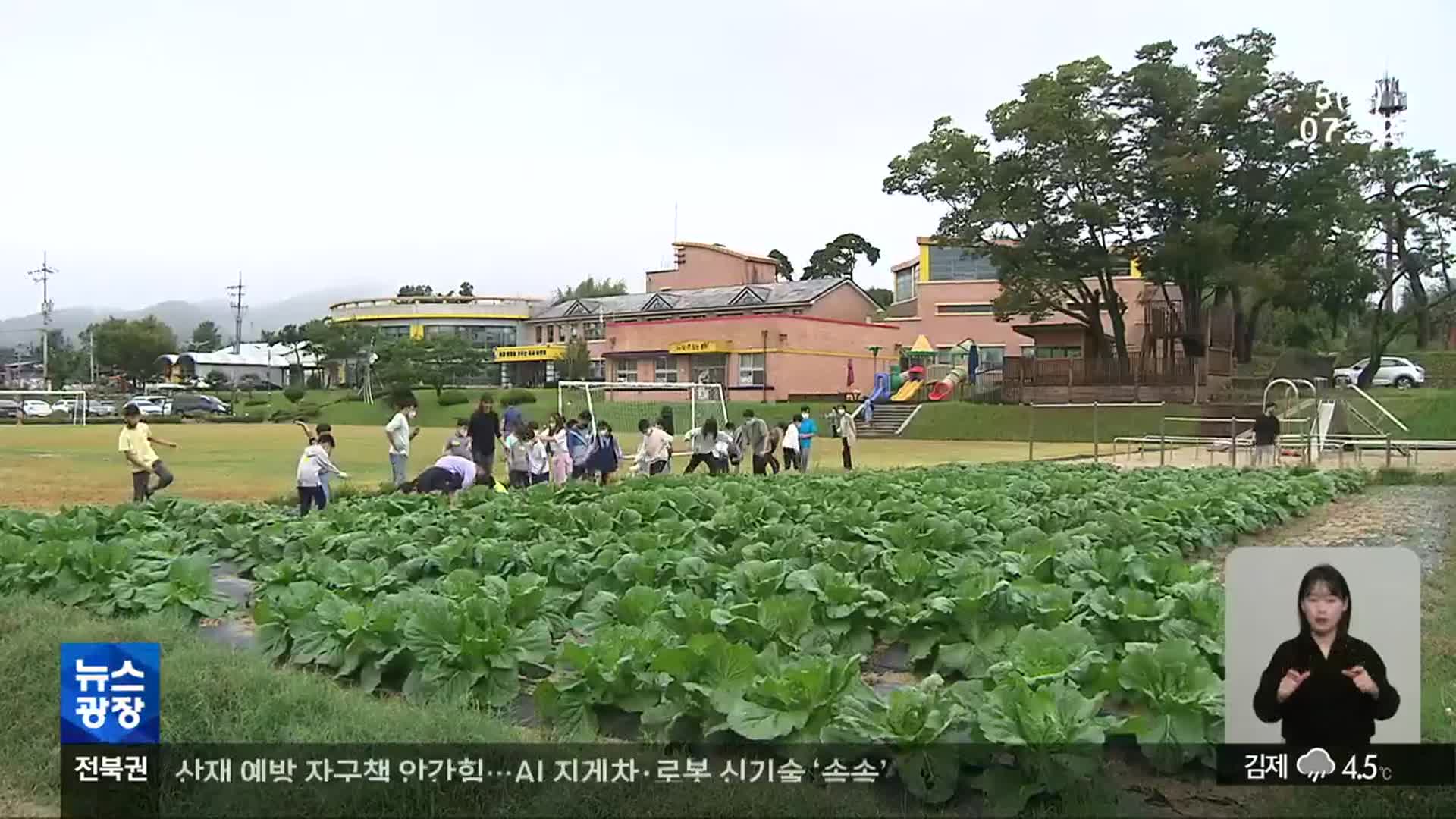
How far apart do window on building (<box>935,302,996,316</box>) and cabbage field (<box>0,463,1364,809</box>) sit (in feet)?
157

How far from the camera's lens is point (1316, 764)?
11.0 ft

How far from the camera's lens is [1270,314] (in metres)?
60.7

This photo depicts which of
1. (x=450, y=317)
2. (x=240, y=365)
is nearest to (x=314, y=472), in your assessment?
(x=450, y=317)

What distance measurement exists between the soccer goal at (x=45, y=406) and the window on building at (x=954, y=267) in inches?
1558

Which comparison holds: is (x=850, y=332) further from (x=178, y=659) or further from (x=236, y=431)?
(x=178, y=659)

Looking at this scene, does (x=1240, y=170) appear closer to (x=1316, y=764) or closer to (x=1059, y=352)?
(x=1059, y=352)

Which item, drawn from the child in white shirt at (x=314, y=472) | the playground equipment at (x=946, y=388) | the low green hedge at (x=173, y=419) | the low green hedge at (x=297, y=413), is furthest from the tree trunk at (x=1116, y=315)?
the low green hedge at (x=173, y=419)

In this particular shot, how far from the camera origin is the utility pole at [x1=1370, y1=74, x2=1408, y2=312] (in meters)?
42.4

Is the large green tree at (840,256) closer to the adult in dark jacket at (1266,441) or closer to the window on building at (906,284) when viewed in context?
the window on building at (906,284)

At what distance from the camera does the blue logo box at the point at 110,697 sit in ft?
13.9

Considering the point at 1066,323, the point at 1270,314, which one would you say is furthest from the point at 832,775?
the point at 1270,314

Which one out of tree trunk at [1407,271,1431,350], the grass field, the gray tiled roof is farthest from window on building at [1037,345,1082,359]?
the gray tiled roof

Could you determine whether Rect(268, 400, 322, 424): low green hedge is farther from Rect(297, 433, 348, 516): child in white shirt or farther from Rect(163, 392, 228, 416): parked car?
Rect(297, 433, 348, 516): child in white shirt

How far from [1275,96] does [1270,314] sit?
27.0 m
